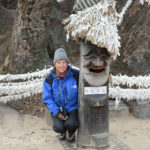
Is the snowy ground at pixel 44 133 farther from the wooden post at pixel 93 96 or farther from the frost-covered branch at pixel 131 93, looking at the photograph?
the frost-covered branch at pixel 131 93

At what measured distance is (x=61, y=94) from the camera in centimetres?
291

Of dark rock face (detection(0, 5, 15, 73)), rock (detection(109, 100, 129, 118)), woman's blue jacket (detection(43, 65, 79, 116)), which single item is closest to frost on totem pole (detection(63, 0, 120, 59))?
woman's blue jacket (detection(43, 65, 79, 116))

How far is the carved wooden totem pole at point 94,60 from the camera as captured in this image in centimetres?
262

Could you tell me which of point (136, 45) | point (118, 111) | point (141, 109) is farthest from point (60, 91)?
point (136, 45)

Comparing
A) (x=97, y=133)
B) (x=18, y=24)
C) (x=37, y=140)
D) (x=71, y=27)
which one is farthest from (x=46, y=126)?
(x=18, y=24)

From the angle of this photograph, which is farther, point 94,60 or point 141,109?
point 141,109

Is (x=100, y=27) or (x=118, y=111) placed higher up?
(x=100, y=27)

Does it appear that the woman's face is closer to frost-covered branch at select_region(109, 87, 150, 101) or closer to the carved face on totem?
the carved face on totem

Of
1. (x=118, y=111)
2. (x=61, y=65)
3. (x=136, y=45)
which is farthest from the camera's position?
(x=136, y=45)

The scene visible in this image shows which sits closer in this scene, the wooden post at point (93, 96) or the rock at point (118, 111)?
the wooden post at point (93, 96)

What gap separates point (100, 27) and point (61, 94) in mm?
963

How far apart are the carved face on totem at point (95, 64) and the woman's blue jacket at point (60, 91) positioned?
23 centimetres

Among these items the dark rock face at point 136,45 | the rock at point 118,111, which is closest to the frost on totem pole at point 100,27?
the rock at point 118,111

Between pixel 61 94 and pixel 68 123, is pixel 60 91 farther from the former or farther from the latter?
pixel 68 123
